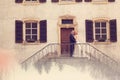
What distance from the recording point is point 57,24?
28031mm

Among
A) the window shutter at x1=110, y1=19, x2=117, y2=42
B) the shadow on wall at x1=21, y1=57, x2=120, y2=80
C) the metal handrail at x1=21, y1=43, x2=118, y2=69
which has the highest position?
the window shutter at x1=110, y1=19, x2=117, y2=42

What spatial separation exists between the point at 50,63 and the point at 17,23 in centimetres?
469

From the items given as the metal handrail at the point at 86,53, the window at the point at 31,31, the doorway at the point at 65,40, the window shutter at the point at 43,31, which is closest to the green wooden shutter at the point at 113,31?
the metal handrail at the point at 86,53

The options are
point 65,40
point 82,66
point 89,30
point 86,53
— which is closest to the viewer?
point 82,66

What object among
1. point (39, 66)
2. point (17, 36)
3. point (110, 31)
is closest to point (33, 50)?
point (17, 36)

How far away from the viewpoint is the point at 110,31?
27734 millimetres

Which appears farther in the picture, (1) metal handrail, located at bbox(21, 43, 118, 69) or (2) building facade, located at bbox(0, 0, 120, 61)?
(2) building facade, located at bbox(0, 0, 120, 61)

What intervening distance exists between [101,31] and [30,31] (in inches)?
177

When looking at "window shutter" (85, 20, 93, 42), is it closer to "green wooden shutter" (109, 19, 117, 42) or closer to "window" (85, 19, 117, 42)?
"window" (85, 19, 117, 42)

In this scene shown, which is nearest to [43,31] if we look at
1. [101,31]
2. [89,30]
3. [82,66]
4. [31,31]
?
[31,31]

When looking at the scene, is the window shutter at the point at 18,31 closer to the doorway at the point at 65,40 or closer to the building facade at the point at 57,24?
the building facade at the point at 57,24

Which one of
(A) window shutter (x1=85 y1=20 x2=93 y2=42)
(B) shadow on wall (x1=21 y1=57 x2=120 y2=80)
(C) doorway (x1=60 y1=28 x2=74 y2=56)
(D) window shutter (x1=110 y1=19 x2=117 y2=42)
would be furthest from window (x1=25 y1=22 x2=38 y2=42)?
(D) window shutter (x1=110 y1=19 x2=117 y2=42)

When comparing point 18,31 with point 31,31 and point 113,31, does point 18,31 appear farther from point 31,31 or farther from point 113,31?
point 113,31

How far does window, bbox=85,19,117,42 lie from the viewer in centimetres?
2767
